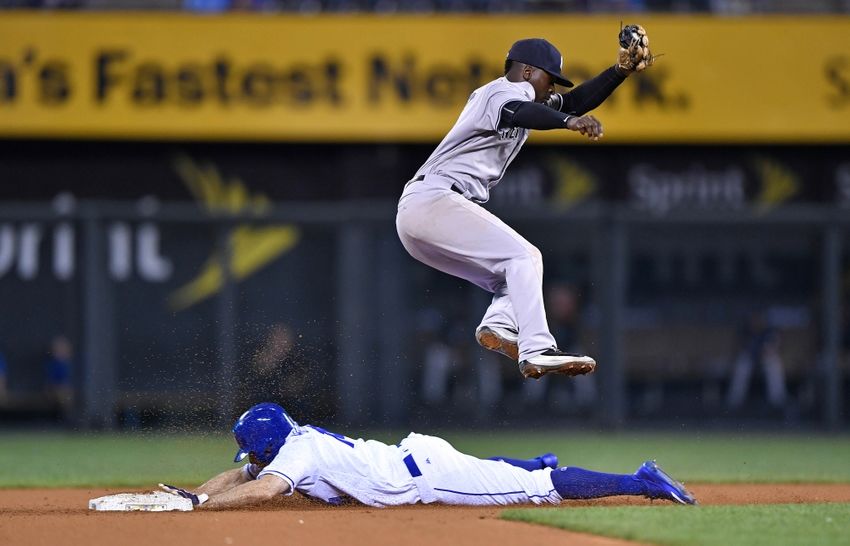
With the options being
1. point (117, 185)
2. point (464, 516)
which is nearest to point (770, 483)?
point (464, 516)

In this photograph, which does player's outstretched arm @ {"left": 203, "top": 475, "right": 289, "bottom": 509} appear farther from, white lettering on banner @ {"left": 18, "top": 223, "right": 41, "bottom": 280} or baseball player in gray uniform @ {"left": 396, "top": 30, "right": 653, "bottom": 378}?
white lettering on banner @ {"left": 18, "top": 223, "right": 41, "bottom": 280}

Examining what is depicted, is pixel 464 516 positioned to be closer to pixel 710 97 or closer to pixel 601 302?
pixel 601 302

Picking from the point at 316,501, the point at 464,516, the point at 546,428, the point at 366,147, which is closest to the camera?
the point at 464,516

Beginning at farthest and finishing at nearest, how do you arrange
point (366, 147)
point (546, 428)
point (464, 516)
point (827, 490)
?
point (366, 147) < point (546, 428) < point (827, 490) < point (464, 516)

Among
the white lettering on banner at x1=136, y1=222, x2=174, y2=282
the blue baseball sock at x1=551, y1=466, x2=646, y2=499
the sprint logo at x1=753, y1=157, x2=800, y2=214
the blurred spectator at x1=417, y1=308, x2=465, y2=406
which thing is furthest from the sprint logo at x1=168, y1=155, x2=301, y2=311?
the blue baseball sock at x1=551, y1=466, x2=646, y2=499

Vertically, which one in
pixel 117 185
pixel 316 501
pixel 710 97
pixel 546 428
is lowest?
pixel 546 428

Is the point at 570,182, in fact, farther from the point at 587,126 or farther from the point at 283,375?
the point at 587,126

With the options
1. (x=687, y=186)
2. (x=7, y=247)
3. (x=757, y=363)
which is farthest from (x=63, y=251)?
(x=757, y=363)
